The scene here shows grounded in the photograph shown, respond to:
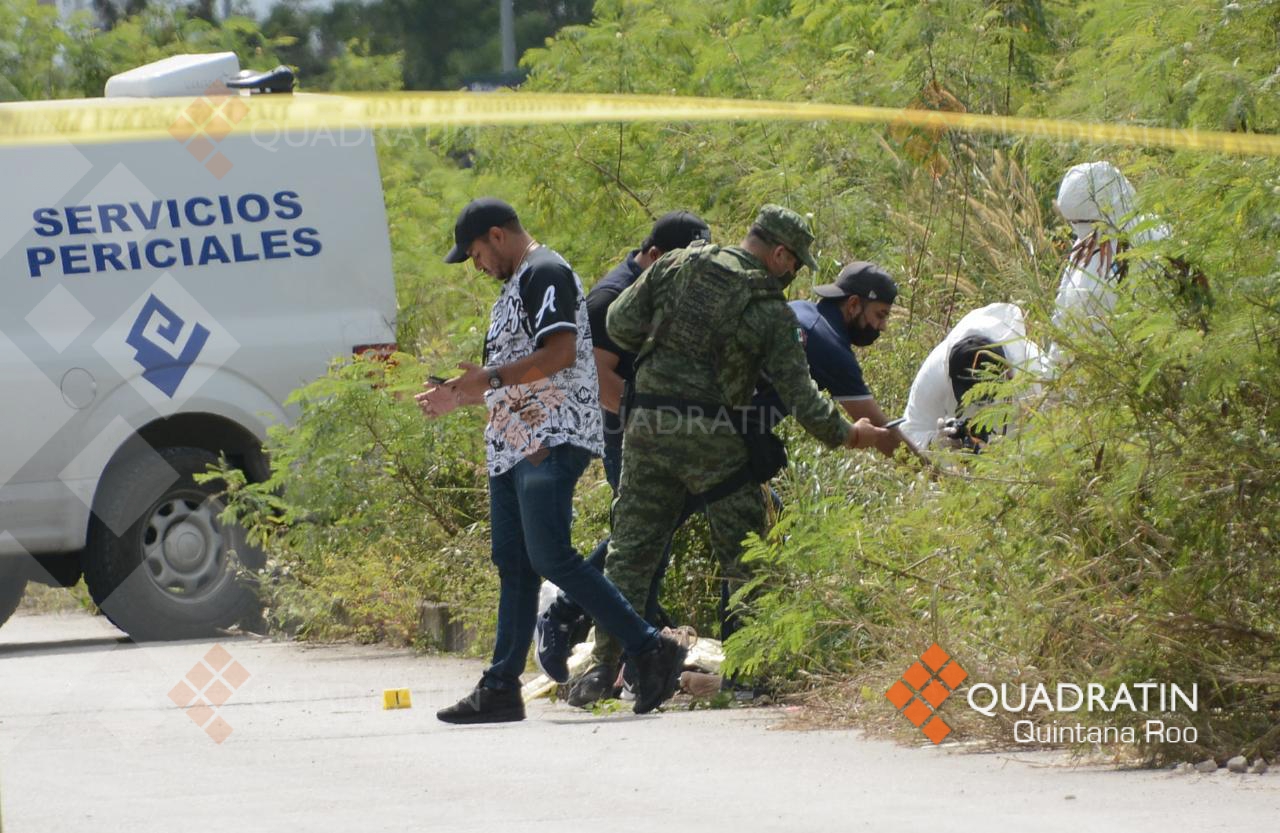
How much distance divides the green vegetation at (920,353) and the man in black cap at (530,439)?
54 cm

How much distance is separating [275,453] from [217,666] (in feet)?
4.37

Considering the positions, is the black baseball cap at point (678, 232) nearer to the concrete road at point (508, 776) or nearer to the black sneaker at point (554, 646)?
the black sneaker at point (554, 646)

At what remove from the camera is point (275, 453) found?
11.0m

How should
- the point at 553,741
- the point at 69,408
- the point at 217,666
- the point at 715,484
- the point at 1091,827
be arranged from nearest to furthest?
the point at 1091,827 → the point at 553,741 → the point at 715,484 → the point at 217,666 → the point at 69,408

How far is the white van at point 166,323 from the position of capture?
1073cm

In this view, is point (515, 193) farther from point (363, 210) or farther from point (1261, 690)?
point (1261, 690)

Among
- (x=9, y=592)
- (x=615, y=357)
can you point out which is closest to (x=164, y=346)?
(x=9, y=592)

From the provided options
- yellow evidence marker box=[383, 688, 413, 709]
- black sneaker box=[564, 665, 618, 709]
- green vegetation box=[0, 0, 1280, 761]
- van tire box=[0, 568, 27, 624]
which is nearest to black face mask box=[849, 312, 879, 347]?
green vegetation box=[0, 0, 1280, 761]

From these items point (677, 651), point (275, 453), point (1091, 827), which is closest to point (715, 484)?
point (677, 651)

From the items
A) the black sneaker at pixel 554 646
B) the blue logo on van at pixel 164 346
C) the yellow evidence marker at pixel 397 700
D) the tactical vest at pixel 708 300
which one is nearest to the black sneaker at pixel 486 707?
the black sneaker at pixel 554 646

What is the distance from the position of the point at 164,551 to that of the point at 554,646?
3.91m

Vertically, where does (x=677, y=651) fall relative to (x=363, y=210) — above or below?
below

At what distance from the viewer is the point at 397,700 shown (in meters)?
8.41

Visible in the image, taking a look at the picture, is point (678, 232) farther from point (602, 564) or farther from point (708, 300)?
point (602, 564)
